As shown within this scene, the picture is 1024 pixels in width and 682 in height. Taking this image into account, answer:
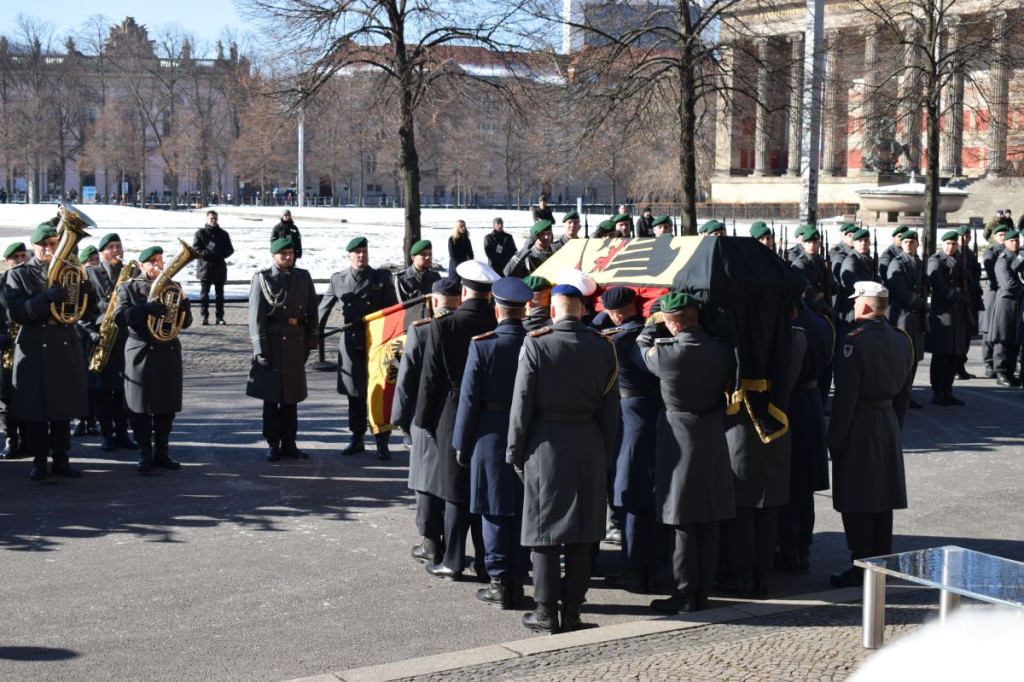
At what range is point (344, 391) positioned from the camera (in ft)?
38.9

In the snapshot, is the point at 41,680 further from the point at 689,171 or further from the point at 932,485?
the point at 689,171

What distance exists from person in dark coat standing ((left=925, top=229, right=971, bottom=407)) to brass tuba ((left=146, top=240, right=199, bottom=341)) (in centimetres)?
862

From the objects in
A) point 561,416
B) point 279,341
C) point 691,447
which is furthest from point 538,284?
point 279,341

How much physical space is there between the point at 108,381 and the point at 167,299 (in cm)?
127

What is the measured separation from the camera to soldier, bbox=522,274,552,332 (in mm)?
7426

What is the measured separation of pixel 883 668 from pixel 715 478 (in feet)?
10.8

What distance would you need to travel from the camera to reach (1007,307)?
16.3 metres

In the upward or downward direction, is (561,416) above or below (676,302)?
below

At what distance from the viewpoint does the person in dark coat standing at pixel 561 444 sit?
272 inches

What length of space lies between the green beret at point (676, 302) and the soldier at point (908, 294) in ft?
26.6

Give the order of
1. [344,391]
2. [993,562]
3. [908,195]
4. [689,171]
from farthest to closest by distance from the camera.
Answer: [908,195] → [689,171] → [344,391] → [993,562]

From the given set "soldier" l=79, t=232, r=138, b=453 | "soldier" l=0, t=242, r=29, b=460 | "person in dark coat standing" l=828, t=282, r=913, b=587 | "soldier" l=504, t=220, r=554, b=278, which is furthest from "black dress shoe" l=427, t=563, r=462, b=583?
"soldier" l=504, t=220, r=554, b=278

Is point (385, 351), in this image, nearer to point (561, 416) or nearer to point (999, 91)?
point (561, 416)

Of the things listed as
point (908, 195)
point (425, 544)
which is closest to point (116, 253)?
point (425, 544)
